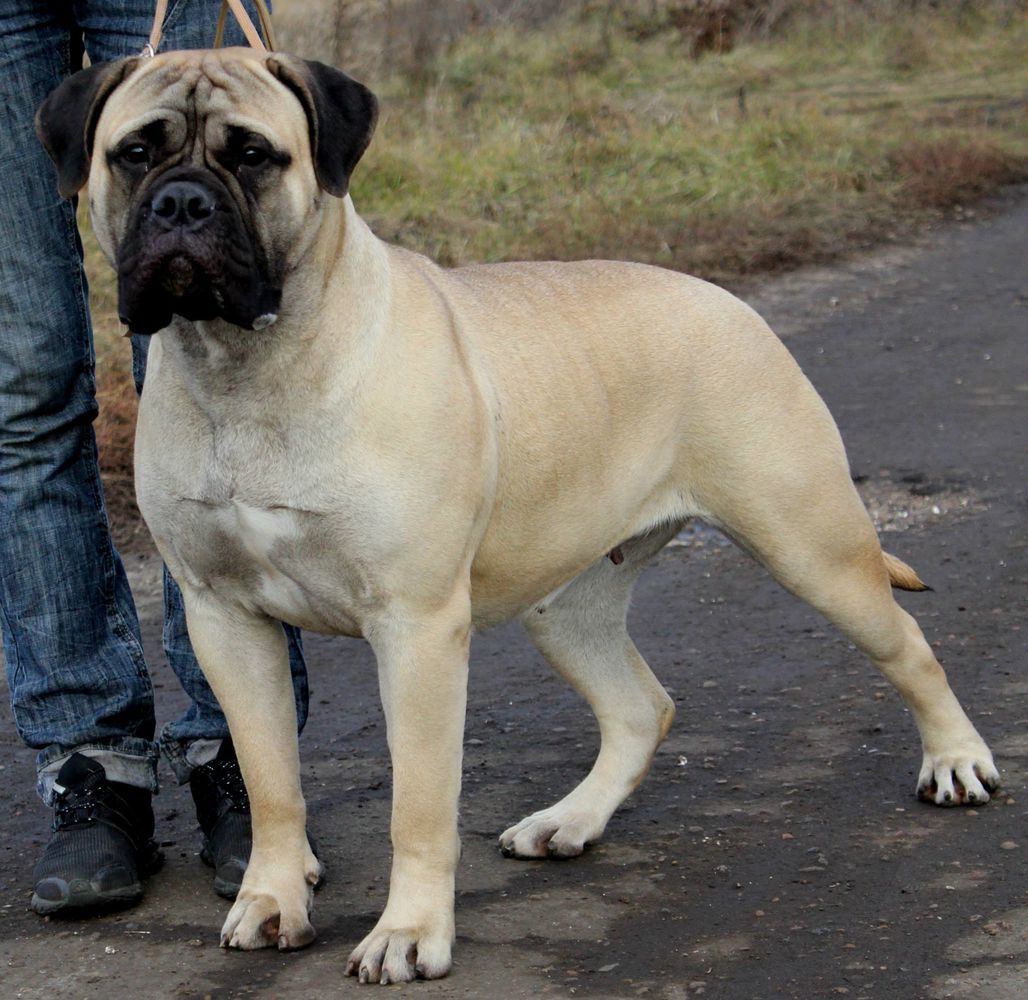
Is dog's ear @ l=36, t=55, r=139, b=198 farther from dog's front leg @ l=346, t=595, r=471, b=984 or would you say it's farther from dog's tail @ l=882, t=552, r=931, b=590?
dog's tail @ l=882, t=552, r=931, b=590

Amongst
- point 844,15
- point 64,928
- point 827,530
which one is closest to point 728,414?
point 827,530

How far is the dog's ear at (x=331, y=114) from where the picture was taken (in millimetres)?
2943

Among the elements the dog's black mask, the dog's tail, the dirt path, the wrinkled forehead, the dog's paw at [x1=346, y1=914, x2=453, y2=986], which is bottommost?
the dirt path

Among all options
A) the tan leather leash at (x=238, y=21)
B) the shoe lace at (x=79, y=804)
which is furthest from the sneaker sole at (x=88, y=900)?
the tan leather leash at (x=238, y=21)

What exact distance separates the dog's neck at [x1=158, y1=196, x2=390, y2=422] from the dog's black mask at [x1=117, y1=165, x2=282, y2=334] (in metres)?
0.08

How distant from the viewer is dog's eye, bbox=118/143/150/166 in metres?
2.90

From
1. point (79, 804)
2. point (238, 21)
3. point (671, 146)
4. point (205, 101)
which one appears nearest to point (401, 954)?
point (79, 804)

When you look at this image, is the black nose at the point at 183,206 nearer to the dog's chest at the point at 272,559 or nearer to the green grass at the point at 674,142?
the dog's chest at the point at 272,559

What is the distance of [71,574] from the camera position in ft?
11.9

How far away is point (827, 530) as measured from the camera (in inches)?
141

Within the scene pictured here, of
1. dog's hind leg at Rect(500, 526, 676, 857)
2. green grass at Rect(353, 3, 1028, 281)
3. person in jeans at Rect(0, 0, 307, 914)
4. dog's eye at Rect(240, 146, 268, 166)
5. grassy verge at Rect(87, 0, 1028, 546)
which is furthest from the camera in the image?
green grass at Rect(353, 3, 1028, 281)

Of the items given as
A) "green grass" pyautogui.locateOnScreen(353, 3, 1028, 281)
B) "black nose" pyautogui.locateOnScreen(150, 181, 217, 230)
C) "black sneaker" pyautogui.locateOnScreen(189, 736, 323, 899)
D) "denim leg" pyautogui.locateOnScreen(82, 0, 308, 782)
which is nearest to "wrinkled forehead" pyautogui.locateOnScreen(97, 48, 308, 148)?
"black nose" pyautogui.locateOnScreen(150, 181, 217, 230)

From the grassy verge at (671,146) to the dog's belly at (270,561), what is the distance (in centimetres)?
303

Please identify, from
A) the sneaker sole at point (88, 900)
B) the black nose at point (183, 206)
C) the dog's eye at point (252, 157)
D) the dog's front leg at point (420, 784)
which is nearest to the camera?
the black nose at point (183, 206)
